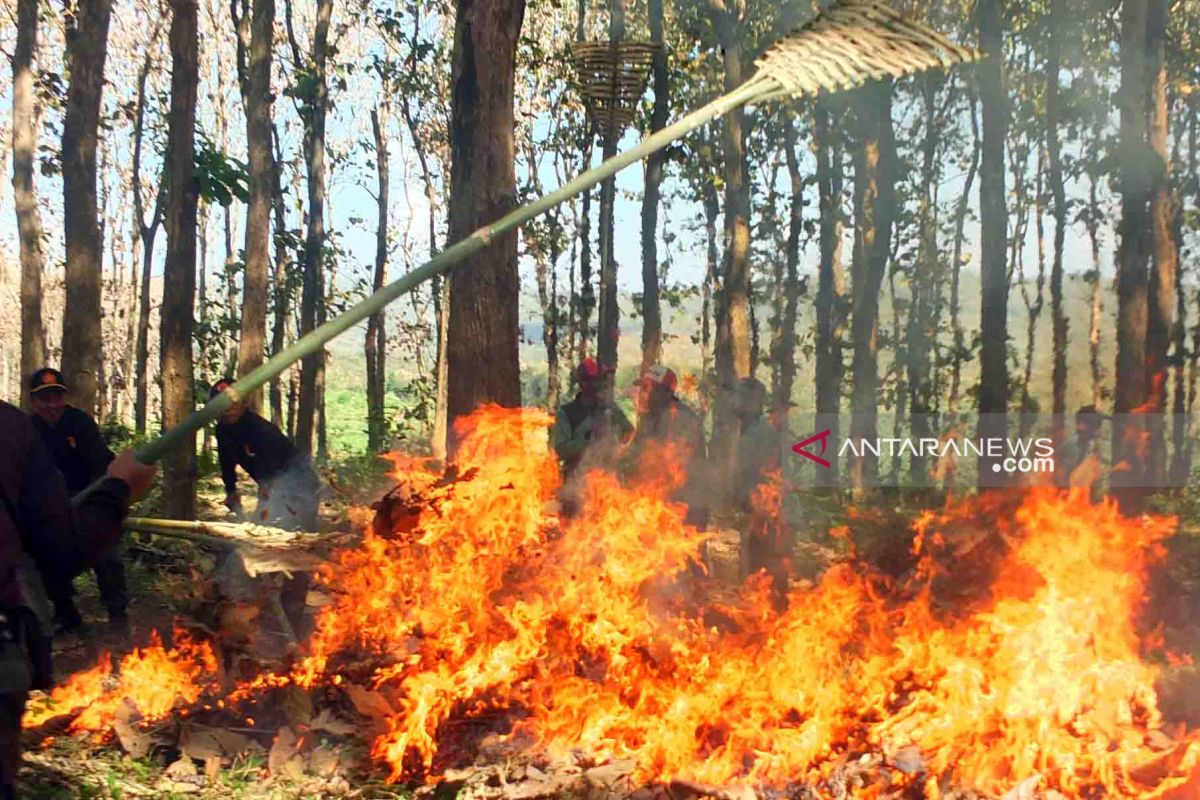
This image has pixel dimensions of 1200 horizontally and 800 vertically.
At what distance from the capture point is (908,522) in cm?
689

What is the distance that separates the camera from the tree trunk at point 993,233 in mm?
13812

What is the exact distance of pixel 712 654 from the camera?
18.0 ft

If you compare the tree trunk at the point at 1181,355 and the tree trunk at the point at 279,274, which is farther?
the tree trunk at the point at 279,274

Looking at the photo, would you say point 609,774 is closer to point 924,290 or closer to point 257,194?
point 257,194

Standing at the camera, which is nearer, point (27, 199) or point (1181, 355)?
point (27, 199)

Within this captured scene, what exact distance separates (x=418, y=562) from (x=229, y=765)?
1.52 metres

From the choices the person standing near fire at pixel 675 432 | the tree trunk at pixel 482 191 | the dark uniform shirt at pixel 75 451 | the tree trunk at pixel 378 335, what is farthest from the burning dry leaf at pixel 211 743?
the tree trunk at pixel 378 335

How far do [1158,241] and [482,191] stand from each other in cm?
1168

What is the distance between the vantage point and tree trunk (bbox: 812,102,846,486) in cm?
2347

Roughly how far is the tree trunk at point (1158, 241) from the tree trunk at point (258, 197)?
12898mm

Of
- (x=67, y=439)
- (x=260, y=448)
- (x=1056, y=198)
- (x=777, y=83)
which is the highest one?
(x=1056, y=198)

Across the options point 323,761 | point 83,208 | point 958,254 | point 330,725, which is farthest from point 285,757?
point 958,254

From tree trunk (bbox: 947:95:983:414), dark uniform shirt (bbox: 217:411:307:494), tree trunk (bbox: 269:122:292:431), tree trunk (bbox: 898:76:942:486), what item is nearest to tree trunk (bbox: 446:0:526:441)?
dark uniform shirt (bbox: 217:411:307:494)

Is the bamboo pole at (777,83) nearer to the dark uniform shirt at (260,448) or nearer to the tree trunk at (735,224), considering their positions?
the dark uniform shirt at (260,448)
